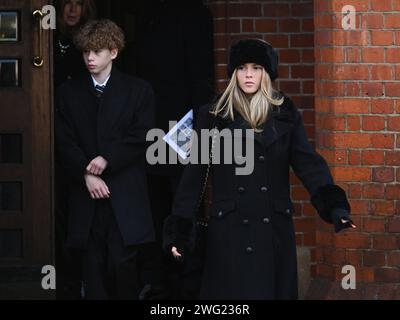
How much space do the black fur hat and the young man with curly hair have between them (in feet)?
3.61

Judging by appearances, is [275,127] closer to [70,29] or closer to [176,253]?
[176,253]

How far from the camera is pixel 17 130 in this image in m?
9.56

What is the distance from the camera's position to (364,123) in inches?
374

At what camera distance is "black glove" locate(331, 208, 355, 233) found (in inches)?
309

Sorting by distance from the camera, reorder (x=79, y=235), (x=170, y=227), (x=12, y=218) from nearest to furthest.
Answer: (x=170, y=227), (x=79, y=235), (x=12, y=218)

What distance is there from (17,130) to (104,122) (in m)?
0.72

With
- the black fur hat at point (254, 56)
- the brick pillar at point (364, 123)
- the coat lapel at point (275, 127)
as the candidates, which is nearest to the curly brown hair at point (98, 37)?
the black fur hat at point (254, 56)

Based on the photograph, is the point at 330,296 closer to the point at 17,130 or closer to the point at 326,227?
the point at 326,227

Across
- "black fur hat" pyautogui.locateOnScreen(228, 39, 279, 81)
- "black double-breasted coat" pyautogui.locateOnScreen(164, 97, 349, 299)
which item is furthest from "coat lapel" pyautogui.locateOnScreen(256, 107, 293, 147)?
"black fur hat" pyautogui.locateOnScreen(228, 39, 279, 81)

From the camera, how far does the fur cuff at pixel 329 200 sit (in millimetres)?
7949

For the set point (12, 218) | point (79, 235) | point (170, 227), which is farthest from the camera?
point (12, 218)

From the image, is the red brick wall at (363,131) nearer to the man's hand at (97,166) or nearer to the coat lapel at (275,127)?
the coat lapel at (275,127)

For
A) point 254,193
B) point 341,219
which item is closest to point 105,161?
point 254,193
